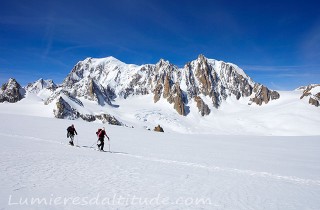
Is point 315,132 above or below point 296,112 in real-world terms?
below

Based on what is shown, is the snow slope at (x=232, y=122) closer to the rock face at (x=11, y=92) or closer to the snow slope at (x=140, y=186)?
the rock face at (x=11, y=92)

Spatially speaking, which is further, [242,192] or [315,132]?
[315,132]

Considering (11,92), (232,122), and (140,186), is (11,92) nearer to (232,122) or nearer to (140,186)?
(232,122)

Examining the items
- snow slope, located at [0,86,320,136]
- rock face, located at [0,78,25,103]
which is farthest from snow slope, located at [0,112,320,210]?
rock face, located at [0,78,25,103]

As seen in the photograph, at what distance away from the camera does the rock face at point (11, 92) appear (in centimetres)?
18150

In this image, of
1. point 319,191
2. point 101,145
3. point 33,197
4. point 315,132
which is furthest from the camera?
point 315,132

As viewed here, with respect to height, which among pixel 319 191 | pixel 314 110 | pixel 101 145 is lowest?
pixel 319 191

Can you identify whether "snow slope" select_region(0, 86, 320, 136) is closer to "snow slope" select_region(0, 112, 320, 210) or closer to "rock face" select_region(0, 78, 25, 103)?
"rock face" select_region(0, 78, 25, 103)

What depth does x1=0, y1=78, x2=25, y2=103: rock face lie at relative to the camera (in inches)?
7146

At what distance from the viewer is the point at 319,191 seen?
13.7 meters

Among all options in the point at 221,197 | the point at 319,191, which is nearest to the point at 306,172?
the point at 319,191

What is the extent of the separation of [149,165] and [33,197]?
882cm

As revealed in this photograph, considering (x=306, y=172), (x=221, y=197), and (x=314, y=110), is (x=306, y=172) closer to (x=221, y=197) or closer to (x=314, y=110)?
(x=221, y=197)

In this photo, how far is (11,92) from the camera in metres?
185
